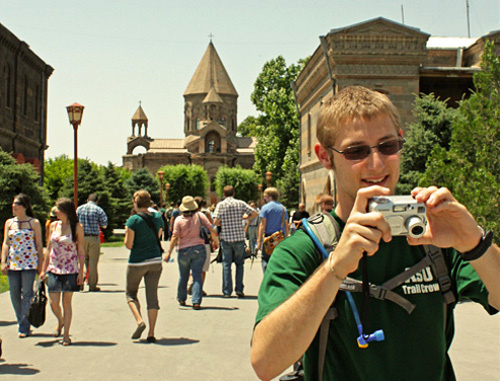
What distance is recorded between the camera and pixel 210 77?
382 ft

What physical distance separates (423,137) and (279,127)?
30408 mm

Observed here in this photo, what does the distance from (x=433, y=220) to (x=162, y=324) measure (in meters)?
8.20

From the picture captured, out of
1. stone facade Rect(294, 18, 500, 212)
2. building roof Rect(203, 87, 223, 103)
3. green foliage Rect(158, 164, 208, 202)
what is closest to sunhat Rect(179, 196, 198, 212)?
stone facade Rect(294, 18, 500, 212)

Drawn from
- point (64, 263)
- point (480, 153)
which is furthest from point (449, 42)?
point (64, 263)

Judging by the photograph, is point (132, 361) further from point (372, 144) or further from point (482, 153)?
point (482, 153)

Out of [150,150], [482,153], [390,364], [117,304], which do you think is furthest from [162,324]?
[150,150]

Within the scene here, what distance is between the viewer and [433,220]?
1.98 m

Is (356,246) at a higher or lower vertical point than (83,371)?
higher

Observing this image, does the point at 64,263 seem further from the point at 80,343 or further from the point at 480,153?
the point at 480,153

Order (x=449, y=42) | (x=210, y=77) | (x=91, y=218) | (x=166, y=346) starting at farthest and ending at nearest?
1. (x=210, y=77)
2. (x=449, y=42)
3. (x=91, y=218)
4. (x=166, y=346)

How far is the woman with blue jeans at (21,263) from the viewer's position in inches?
348

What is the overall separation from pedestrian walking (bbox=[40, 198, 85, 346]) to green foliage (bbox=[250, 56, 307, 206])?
114 feet

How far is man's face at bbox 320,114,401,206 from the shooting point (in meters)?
2.14

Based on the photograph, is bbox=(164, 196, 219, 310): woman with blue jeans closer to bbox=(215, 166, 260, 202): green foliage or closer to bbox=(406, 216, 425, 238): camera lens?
bbox=(406, 216, 425, 238): camera lens
